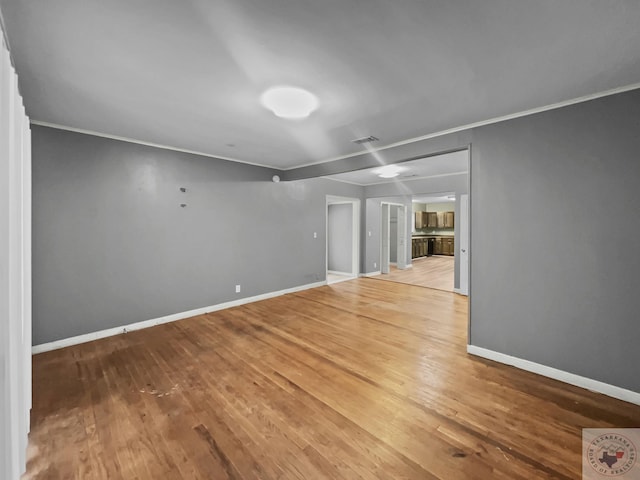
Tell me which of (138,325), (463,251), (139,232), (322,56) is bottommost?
(138,325)

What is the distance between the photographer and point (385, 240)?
25.8 feet

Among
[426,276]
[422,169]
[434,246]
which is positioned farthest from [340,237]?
[434,246]

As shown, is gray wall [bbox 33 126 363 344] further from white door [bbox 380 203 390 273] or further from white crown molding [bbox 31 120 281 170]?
white door [bbox 380 203 390 273]

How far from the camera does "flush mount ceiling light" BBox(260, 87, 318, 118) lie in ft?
7.16

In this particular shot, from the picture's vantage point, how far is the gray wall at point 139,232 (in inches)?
119

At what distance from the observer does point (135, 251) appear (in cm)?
361

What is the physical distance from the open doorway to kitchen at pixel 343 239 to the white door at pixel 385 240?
103 centimetres

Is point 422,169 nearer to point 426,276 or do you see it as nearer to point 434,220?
point 426,276

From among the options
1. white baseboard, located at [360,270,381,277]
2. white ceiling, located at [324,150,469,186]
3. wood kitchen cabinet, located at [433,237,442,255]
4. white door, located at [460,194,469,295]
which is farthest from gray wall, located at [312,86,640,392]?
wood kitchen cabinet, located at [433,237,442,255]

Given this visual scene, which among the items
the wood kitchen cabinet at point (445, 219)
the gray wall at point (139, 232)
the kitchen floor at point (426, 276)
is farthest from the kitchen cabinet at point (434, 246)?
→ the gray wall at point (139, 232)

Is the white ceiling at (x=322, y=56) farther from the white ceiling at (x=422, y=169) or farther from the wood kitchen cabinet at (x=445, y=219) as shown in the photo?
the wood kitchen cabinet at (x=445, y=219)

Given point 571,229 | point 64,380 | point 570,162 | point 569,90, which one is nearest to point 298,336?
point 64,380

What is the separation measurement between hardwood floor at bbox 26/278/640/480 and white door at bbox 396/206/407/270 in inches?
206

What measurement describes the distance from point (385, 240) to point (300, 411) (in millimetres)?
6303
